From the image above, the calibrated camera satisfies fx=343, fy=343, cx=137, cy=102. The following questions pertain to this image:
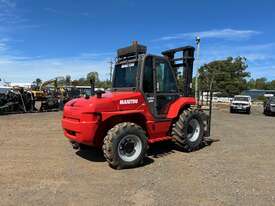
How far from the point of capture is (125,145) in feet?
25.1

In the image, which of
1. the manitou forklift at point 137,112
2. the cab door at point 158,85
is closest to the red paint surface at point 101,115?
the manitou forklift at point 137,112

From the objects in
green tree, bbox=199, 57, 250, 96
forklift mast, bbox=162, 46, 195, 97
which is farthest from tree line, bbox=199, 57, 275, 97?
forklift mast, bbox=162, 46, 195, 97

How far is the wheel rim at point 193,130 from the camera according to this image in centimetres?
949

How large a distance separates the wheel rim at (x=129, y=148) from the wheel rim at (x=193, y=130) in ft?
7.19

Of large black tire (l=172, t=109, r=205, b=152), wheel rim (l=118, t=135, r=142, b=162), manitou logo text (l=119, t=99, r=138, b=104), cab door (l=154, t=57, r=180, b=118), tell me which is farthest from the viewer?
large black tire (l=172, t=109, r=205, b=152)

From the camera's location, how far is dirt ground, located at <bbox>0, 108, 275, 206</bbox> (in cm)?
565

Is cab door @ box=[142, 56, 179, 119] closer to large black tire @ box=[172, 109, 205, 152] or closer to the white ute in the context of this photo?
large black tire @ box=[172, 109, 205, 152]

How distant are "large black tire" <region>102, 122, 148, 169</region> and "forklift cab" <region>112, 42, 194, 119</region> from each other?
1.01 metres

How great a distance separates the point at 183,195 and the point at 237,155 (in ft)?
12.3

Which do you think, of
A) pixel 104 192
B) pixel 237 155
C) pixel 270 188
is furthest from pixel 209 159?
pixel 104 192

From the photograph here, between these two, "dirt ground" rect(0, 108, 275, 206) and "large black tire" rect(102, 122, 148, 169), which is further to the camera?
"large black tire" rect(102, 122, 148, 169)

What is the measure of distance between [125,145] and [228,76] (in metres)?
61.8

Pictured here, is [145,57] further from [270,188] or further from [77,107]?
[270,188]

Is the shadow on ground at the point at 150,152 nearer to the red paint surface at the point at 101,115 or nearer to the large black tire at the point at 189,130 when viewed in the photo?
A: the large black tire at the point at 189,130
